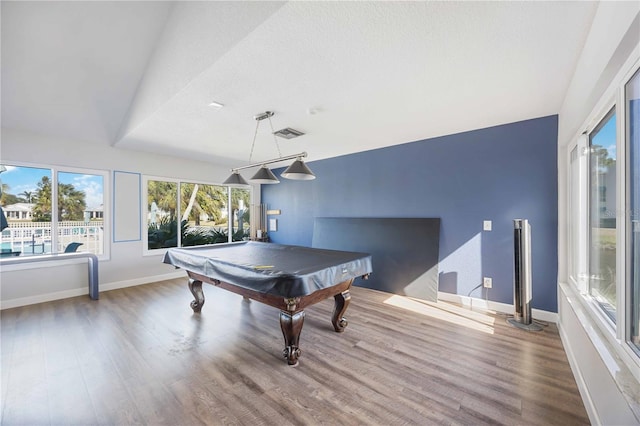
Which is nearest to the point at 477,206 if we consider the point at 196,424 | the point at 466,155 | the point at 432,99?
the point at 466,155

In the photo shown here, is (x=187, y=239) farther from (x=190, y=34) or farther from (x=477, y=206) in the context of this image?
(x=477, y=206)

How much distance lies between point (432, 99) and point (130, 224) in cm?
509

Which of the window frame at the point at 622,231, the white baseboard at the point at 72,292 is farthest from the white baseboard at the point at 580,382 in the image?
the white baseboard at the point at 72,292

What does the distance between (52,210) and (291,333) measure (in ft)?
14.1

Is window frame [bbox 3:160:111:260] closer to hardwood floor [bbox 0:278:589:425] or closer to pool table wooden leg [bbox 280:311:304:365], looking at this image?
hardwood floor [bbox 0:278:589:425]

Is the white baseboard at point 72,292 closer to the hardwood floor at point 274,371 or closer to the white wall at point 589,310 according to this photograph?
the hardwood floor at point 274,371

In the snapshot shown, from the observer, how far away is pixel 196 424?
5.10 feet

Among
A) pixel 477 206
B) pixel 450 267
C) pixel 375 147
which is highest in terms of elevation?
pixel 375 147

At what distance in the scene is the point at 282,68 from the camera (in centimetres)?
205

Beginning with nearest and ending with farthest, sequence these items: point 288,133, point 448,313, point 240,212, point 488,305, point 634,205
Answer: point 634,205 < point 448,313 < point 488,305 < point 288,133 < point 240,212

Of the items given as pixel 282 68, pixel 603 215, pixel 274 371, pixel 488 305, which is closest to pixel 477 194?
pixel 488 305

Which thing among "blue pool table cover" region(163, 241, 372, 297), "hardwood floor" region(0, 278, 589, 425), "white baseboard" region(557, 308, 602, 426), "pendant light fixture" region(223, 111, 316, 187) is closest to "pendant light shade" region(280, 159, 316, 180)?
"pendant light fixture" region(223, 111, 316, 187)

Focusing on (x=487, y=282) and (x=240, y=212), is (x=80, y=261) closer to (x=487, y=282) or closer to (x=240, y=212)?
(x=240, y=212)

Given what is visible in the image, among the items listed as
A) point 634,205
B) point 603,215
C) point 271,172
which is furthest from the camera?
point 271,172
